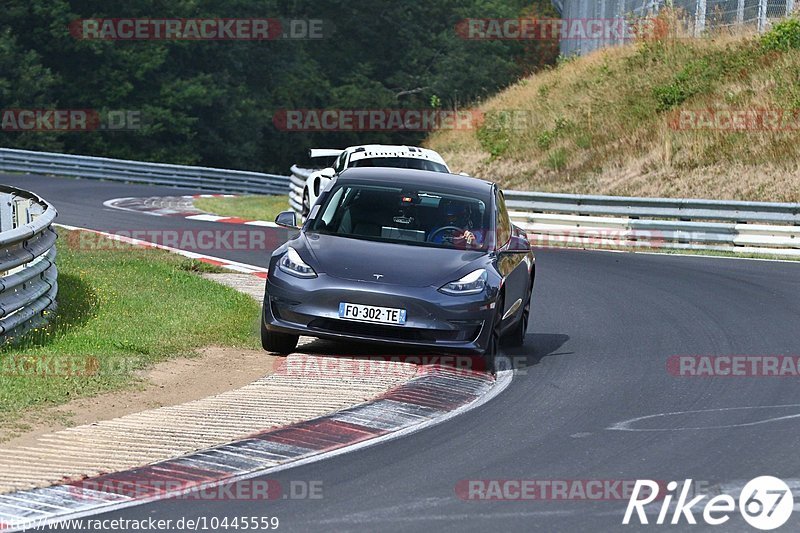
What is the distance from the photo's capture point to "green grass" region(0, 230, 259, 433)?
9461mm

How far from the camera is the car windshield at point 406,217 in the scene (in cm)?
1157

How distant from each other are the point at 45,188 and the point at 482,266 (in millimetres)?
24067

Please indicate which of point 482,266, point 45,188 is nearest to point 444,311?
point 482,266

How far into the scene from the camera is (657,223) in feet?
78.1

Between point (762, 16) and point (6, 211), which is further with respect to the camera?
point (762, 16)

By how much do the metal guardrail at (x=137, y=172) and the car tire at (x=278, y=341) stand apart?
29730mm

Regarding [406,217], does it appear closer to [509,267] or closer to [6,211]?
[509,267]

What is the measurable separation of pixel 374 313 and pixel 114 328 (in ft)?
9.30

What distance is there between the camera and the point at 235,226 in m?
25.0

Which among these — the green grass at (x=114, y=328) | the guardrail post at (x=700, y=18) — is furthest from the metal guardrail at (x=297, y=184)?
the guardrail post at (x=700, y=18)

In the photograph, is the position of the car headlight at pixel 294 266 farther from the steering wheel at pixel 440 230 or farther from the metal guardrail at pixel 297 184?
the metal guardrail at pixel 297 184

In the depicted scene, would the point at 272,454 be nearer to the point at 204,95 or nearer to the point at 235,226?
the point at 235,226

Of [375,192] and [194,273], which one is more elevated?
[375,192]

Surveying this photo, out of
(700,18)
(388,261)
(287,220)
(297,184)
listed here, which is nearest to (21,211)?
(287,220)
